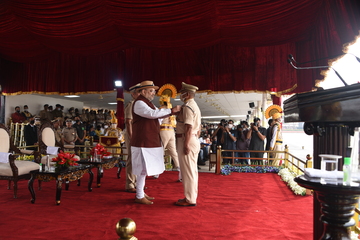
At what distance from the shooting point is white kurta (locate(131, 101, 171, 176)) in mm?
3336

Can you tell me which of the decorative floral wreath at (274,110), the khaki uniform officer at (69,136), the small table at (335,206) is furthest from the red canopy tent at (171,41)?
the small table at (335,206)

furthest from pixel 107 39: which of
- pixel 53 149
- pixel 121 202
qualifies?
pixel 121 202

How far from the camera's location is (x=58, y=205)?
348 centimetres

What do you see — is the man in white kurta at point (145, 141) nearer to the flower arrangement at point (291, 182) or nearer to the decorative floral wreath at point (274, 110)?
the flower arrangement at point (291, 182)

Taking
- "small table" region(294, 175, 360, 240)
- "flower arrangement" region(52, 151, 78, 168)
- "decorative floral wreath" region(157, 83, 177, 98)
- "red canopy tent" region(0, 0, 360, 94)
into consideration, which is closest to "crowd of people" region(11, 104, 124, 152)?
"red canopy tent" region(0, 0, 360, 94)

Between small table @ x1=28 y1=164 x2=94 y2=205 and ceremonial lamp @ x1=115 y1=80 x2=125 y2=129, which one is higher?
ceremonial lamp @ x1=115 y1=80 x2=125 y2=129

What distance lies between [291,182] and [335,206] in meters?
3.84

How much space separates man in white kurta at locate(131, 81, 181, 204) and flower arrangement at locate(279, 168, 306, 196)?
7.36 feet

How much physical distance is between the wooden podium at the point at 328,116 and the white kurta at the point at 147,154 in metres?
1.86

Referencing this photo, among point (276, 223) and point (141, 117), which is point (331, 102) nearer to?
point (276, 223)

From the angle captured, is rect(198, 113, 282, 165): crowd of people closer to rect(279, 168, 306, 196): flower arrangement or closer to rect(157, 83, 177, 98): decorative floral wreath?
rect(279, 168, 306, 196): flower arrangement

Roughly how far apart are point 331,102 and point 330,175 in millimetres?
342

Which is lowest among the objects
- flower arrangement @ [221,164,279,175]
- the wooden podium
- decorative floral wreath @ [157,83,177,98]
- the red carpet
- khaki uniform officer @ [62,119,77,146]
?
the red carpet

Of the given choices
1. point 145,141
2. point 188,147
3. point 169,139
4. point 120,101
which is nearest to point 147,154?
point 145,141
